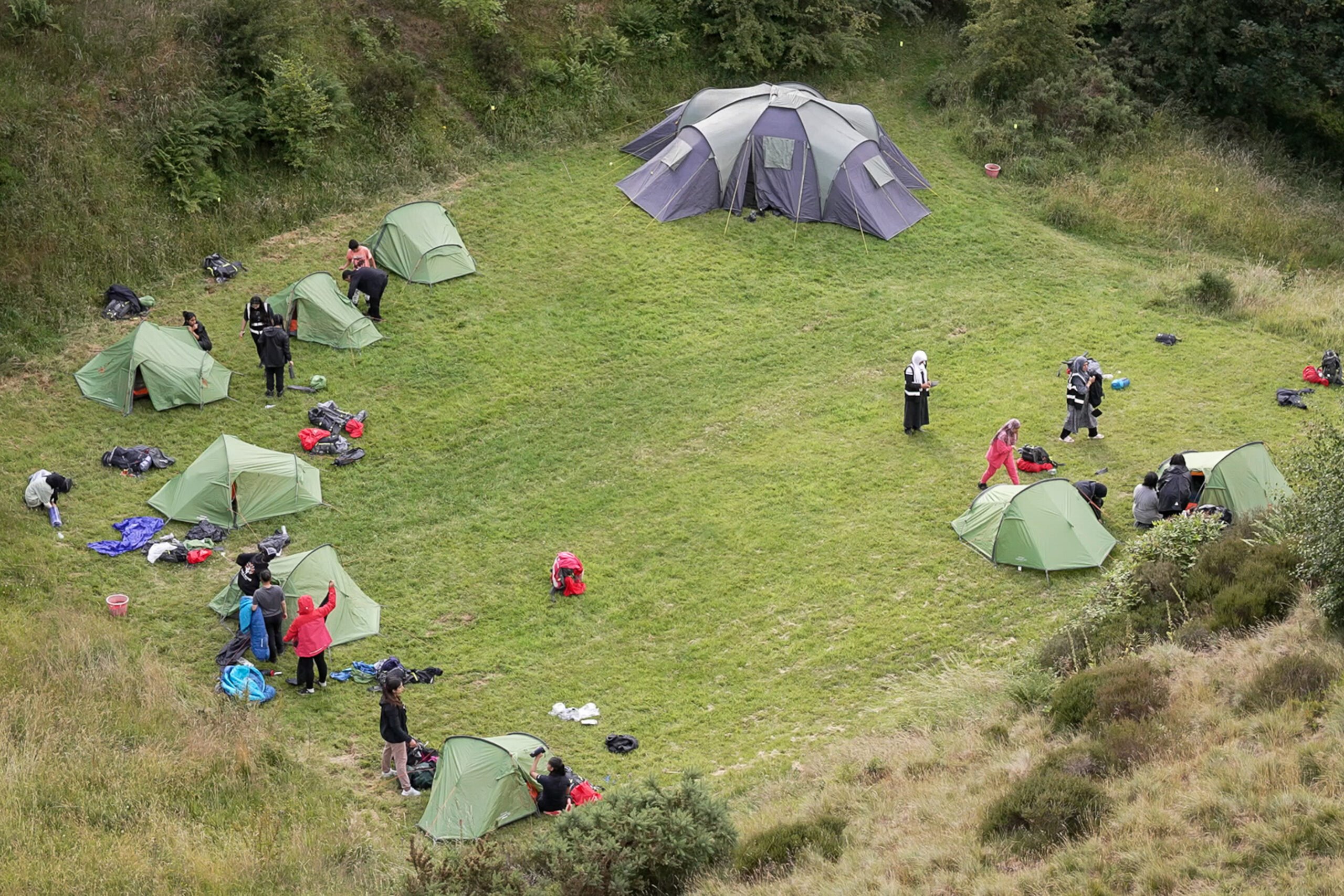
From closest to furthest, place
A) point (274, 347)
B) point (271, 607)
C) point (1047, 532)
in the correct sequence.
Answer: point (271, 607) → point (1047, 532) → point (274, 347)

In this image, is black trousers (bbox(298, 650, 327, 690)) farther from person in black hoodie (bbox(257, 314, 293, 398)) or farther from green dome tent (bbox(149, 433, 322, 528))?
person in black hoodie (bbox(257, 314, 293, 398))

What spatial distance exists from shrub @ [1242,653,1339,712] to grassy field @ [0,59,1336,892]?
385 cm

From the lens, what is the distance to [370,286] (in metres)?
23.2

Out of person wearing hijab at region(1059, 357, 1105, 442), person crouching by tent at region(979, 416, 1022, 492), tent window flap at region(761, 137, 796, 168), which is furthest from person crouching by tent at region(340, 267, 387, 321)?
person wearing hijab at region(1059, 357, 1105, 442)

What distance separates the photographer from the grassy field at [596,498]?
13.9m

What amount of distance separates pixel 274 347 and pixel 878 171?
13.4m

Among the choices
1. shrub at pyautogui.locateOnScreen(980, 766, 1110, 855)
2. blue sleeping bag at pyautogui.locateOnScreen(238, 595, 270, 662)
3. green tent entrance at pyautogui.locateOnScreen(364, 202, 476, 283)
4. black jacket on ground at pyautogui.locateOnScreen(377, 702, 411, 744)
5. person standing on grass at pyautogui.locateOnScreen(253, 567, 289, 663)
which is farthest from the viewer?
green tent entrance at pyautogui.locateOnScreen(364, 202, 476, 283)

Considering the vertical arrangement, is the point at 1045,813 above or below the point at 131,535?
above

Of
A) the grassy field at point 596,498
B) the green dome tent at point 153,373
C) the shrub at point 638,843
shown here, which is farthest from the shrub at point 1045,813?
the green dome tent at point 153,373

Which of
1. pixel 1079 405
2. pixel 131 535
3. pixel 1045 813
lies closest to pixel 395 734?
pixel 131 535

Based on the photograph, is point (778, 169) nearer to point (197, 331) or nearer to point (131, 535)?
point (197, 331)

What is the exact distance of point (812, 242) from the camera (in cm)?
2672

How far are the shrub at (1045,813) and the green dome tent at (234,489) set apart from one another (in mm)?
11522

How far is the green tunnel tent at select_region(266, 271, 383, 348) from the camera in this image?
2247 cm
